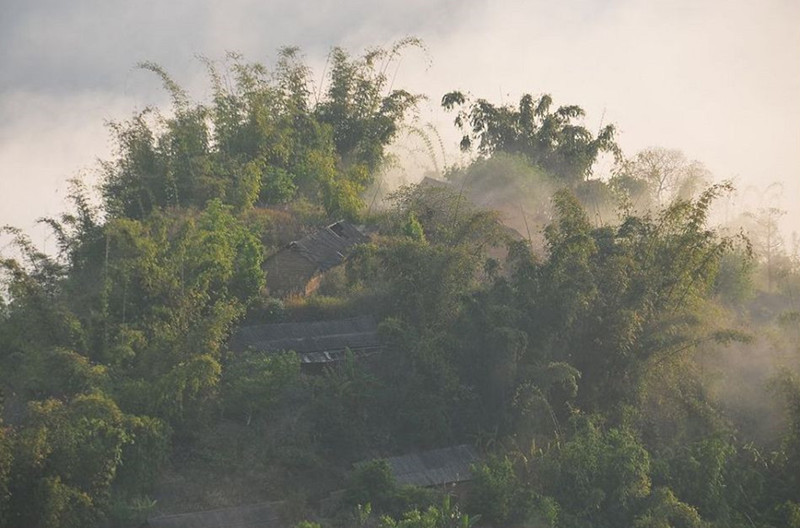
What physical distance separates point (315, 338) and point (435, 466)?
3.43 metres

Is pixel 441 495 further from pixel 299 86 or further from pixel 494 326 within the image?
pixel 299 86

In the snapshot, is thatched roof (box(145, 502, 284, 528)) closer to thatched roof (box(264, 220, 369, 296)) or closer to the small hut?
the small hut

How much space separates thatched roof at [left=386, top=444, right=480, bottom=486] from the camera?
14375mm

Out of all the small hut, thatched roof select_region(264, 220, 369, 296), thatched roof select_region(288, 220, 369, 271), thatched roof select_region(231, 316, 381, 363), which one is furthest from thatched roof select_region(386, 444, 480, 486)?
thatched roof select_region(288, 220, 369, 271)

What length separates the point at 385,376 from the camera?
16.2 meters

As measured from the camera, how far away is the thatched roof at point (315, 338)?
16.9 meters

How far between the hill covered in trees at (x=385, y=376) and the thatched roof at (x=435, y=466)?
0.34m

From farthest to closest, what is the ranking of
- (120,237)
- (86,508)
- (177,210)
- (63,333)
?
(177,210) → (120,237) → (63,333) → (86,508)

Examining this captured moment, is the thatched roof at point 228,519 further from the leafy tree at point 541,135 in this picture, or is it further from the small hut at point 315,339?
the leafy tree at point 541,135

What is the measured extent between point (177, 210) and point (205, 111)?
312 cm

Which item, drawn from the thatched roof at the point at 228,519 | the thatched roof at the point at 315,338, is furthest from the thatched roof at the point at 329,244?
the thatched roof at the point at 228,519

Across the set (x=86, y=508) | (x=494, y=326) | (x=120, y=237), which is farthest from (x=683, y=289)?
(x=86, y=508)

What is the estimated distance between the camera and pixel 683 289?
1717 centimetres

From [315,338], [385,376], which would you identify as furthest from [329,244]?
[385,376]
